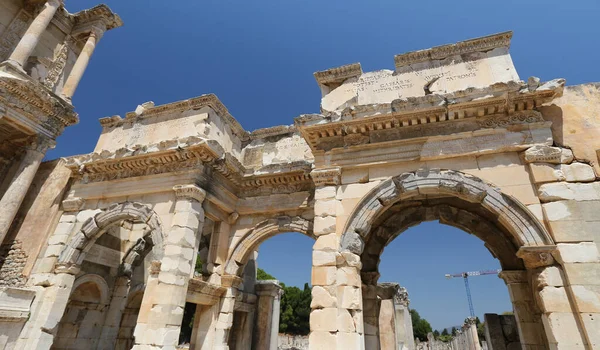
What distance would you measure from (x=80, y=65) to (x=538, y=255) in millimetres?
13259

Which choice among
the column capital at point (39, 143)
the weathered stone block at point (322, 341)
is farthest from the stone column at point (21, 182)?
the weathered stone block at point (322, 341)

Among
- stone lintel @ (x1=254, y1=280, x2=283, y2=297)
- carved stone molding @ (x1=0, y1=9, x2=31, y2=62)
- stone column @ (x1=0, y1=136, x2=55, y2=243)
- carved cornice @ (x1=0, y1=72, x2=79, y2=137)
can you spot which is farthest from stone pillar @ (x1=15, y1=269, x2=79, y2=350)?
carved stone molding @ (x1=0, y1=9, x2=31, y2=62)

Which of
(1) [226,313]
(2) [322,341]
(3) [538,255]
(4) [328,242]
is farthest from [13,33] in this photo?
(3) [538,255]

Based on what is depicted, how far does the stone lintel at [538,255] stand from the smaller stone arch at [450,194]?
0.15 meters

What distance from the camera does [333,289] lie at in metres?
5.32

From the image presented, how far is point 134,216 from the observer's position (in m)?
8.58

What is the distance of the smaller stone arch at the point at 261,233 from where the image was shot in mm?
8867

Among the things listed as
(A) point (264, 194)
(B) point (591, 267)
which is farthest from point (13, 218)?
(B) point (591, 267)

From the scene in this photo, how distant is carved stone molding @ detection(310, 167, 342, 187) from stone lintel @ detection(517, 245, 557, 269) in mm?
3113

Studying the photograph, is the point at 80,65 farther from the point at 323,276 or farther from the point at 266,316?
the point at 323,276

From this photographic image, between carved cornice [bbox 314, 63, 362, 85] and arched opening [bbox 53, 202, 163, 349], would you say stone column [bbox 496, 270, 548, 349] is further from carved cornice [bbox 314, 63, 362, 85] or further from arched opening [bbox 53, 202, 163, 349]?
arched opening [bbox 53, 202, 163, 349]

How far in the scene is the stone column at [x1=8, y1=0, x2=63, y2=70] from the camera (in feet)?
30.5

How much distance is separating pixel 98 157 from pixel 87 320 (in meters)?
5.08

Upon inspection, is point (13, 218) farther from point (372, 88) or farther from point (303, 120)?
point (372, 88)
